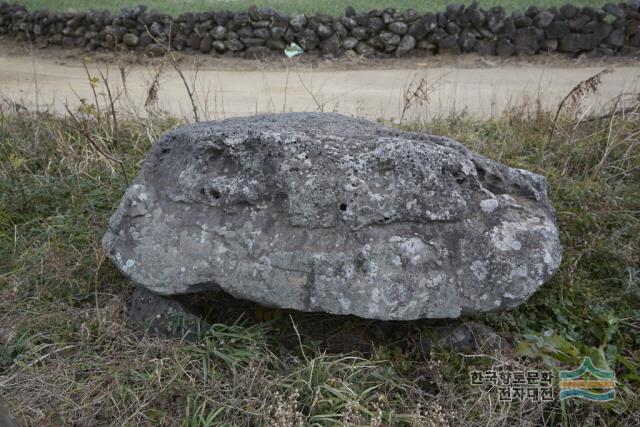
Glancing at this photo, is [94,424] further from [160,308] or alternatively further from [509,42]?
[509,42]

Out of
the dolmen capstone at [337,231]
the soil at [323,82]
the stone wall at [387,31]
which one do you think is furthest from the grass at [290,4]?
the dolmen capstone at [337,231]

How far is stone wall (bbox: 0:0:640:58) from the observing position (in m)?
9.68

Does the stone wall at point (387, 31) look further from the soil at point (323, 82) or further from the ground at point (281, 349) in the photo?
the ground at point (281, 349)

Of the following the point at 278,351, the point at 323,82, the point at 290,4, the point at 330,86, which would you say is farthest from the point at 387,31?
the point at 278,351

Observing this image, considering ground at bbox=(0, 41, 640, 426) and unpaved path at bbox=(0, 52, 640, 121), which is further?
unpaved path at bbox=(0, 52, 640, 121)

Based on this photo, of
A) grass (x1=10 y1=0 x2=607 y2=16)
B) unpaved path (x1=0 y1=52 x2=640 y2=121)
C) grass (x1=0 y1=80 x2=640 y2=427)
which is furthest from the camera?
grass (x1=10 y1=0 x2=607 y2=16)

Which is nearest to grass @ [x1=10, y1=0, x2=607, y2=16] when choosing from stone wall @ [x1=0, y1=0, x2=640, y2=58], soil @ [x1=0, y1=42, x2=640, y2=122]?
stone wall @ [x1=0, y1=0, x2=640, y2=58]

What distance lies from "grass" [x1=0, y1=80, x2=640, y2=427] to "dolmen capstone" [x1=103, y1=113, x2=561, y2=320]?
0.94 feet

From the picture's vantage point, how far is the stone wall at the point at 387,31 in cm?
968

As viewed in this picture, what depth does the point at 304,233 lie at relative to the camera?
8.28ft

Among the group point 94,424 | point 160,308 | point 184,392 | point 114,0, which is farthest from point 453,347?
point 114,0

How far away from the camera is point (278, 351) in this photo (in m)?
2.69

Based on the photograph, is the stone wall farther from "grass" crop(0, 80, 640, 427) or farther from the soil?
"grass" crop(0, 80, 640, 427)

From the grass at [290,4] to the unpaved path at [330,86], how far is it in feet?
5.78
